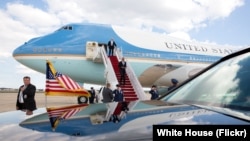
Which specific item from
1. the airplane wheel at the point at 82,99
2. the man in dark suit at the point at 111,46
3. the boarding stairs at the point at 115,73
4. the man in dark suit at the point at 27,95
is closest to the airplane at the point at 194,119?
the man in dark suit at the point at 27,95

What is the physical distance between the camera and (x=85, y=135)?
1256 mm

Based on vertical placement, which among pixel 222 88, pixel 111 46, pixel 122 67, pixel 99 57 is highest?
pixel 111 46

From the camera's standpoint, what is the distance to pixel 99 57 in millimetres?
16062

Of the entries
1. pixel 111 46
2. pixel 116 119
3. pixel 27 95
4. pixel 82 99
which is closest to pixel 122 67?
pixel 111 46

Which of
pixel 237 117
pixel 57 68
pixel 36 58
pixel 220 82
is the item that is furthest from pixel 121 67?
pixel 237 117

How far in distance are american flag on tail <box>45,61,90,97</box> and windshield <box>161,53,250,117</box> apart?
1234cm

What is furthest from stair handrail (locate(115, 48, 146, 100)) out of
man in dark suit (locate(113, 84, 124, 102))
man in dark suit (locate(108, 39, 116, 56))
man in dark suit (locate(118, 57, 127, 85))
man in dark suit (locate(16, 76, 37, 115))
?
man in dark suit (locate(16, 76, 37, 115))

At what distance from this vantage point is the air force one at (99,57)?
16.1m

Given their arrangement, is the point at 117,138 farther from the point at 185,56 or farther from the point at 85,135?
the point at 185,56

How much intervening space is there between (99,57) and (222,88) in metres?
14.0

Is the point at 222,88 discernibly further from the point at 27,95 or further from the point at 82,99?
the point at 82,99

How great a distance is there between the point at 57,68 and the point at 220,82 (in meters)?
14.1

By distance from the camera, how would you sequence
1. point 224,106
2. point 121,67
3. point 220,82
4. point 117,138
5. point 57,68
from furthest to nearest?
point 57,68 → point 121,67 → point 220,82 → point 224,106 → point 117,138

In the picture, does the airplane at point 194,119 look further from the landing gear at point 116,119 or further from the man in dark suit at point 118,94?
the man in dark suit at point 118,94
